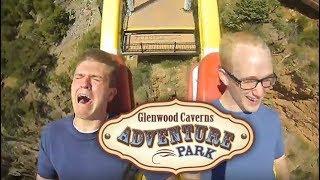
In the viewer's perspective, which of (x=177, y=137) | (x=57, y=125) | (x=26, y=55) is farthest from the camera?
(x=26, y=55)

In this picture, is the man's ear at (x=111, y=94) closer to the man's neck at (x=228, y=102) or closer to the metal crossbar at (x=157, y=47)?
the metal crossbar at (x=157, y=47)

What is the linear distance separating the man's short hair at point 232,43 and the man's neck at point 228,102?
5.3 inches

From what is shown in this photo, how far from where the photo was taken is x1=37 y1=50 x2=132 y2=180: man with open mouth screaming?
133 inches

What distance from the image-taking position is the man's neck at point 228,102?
3373 mm

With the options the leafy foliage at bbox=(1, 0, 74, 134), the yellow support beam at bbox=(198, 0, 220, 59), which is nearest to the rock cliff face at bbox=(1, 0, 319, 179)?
the leafy foliage at bbox=(1, 0, 74, 134)

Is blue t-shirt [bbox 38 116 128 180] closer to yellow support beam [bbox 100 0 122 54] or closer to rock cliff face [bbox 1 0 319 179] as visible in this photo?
rock cliff face [bbox 1 0 319 179]

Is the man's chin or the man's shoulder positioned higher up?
the man's chin

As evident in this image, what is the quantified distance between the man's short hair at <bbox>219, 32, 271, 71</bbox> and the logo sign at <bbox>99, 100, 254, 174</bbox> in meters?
0.25

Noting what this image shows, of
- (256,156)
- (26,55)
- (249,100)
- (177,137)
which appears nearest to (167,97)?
(177,137)

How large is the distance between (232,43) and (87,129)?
0.87 meters

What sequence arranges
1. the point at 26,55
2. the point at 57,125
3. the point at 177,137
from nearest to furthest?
the point at 177,137 → the point at 57,125 → the point at 26,55

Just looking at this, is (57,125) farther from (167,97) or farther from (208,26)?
(208,26)

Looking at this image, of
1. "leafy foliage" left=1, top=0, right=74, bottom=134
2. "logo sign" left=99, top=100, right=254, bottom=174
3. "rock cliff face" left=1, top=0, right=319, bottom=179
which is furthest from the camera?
"leafy foliage" left=1, top=0, right=74, bottom=134

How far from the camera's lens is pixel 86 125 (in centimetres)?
340
